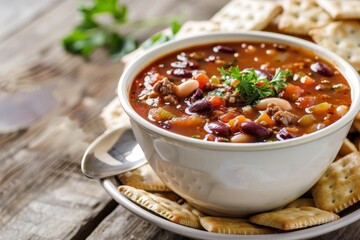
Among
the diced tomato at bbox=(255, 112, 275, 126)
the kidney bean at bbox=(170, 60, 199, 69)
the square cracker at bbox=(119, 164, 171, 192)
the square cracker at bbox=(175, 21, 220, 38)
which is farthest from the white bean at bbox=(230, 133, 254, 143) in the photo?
the square cracker at bbox=(175, 21, 220, 38)

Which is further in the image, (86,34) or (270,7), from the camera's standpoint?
(86,34)

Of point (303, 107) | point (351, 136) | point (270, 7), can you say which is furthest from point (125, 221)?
point (270, 7)

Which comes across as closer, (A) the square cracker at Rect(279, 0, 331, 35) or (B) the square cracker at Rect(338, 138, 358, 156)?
(B) the square cracker at Rect(338, 138, 358, 156)

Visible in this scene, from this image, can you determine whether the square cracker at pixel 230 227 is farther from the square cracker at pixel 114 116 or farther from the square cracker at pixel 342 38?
the square cracker at pixel 342 38

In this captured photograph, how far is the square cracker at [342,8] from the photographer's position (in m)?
2.79

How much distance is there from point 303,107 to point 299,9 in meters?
0.90

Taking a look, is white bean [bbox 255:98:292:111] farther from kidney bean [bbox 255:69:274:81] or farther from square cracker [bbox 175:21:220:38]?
square cracker [bbox 175:21:220:38]

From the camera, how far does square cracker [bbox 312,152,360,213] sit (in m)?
2.19

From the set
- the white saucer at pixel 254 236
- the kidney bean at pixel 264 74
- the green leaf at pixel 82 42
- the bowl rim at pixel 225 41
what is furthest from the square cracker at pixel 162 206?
the green leaf at pixel 82 42

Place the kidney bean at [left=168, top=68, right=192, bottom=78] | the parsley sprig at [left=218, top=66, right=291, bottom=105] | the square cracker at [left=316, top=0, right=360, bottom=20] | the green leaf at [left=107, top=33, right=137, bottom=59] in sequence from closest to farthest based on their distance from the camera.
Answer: the parsley sprig at [left=218, top=66, right=291, bottom=105], the kidney bean at [left=168, top=68, right=192, bottom=78], the square cracker at [left=316, top=0, right=360, bottom=20], the green leaf at [left=107, top=33, right=137, bottom=59]

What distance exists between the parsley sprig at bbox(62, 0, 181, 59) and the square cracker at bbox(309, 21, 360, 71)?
1.26m

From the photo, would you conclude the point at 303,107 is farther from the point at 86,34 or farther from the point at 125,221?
the point at 86,34

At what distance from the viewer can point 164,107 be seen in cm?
229

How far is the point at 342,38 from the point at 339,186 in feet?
2.64
